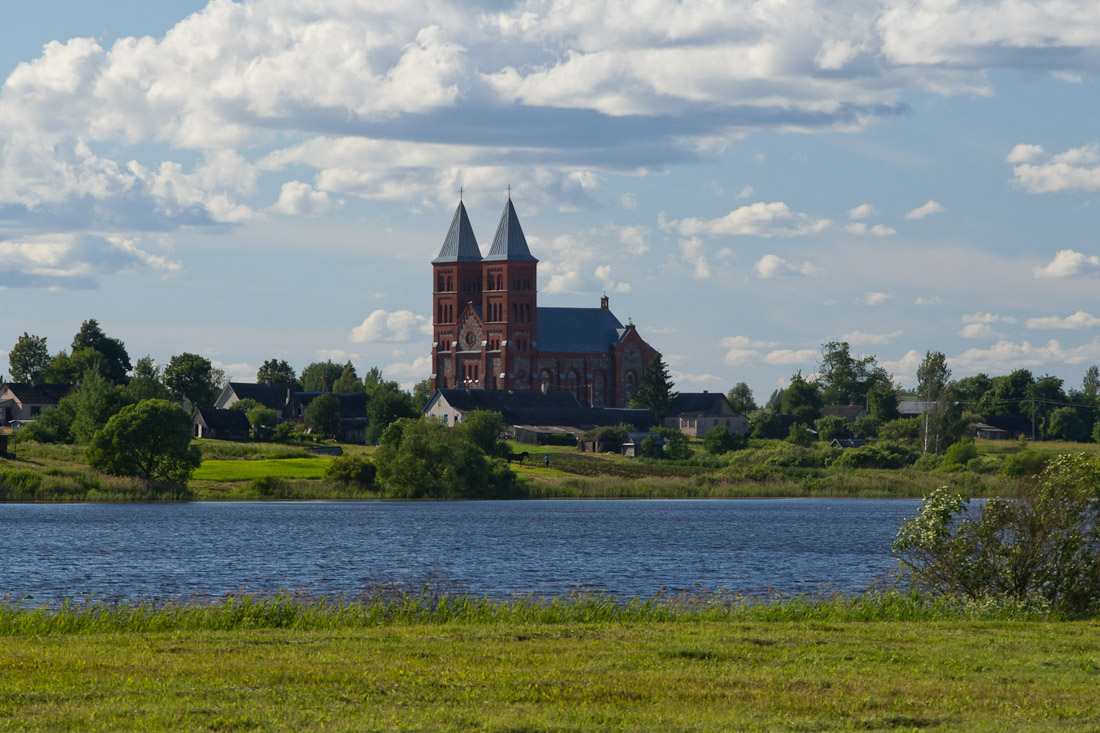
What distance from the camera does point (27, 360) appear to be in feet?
575

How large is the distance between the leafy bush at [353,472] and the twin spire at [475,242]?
92.2 meters

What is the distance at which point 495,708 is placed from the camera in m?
14.9

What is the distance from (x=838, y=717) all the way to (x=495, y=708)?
12.2ft

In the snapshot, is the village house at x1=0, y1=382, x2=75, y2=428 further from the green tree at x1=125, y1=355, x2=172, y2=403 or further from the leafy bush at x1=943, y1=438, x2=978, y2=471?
the leafy bush at x1=943, y1=438, x2=978, y2=471

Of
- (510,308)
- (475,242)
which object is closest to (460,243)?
(475,242)

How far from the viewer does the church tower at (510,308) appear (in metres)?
176

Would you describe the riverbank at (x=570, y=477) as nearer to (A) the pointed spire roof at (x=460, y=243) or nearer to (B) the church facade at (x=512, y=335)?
(B) the church facade at (x=512, y=335)

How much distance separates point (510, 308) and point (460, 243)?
44.8 feet

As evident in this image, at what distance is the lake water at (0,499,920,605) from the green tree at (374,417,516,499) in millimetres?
1993

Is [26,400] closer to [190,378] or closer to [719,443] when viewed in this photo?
[190,378]

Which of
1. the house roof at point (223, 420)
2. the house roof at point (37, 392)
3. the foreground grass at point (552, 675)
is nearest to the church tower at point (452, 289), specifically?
the house roof at point (223, 420)

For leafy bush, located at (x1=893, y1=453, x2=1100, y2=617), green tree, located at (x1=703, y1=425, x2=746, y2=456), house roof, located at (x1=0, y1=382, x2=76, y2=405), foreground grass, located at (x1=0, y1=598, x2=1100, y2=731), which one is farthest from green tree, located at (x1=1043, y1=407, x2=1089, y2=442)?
foreground grass, located at (x1=0, y1=598, x2=1100, y2=731)

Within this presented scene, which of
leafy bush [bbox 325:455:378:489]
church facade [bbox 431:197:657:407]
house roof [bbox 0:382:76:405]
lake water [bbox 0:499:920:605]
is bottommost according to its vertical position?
lake water [bbox 0:499:920:605]

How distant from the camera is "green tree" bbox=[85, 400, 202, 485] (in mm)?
83625
